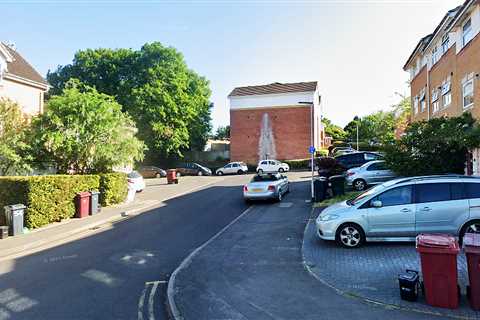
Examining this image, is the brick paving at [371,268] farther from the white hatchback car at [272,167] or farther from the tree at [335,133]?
the tree at [335,133]

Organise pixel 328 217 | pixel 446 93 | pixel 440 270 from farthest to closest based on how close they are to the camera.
A: 1. pixel 446 93
2. pixel 328 217
3. pixel 440 270

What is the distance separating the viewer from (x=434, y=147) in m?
15.7

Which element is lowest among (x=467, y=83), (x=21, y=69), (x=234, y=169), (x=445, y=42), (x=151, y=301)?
(x=151, y=301)

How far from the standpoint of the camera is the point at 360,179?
18.2 meters

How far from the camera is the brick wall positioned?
4584 centimetres

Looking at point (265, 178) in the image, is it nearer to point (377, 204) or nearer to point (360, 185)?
point (360, 185)

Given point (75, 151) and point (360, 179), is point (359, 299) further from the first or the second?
point (75, 151)

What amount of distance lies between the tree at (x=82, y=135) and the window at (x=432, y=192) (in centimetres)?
1367

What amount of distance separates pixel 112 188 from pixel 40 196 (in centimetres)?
484

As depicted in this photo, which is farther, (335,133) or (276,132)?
(335,133)

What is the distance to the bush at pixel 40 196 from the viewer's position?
13.5 meters

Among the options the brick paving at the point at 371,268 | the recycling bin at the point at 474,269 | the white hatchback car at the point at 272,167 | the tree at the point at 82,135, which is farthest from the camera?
the white hatchback car at the point at 272,167

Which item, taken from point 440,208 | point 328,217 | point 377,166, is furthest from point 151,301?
point 377,166

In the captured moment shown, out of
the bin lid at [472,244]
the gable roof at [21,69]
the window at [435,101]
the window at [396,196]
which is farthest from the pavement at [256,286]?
the gable roof at [21,69]
